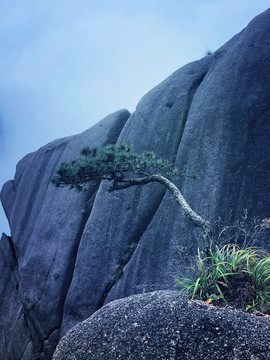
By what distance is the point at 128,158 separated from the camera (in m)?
5.23

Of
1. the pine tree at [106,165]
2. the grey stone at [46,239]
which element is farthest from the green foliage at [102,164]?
the grey stone at [46,239]

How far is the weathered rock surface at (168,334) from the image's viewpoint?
102 inches

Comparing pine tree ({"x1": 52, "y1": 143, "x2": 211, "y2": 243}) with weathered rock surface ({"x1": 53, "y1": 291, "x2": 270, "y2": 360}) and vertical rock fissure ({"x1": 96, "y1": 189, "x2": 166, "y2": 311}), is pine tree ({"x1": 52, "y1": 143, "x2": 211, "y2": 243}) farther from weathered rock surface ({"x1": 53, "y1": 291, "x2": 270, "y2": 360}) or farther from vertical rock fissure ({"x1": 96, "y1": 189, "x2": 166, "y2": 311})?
weathered rock surface ({"x1": 53, "y1": 291, "x2": 270, "y2": 360})

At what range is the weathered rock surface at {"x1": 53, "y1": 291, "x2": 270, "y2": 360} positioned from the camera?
2.60 m

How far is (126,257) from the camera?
6867 mm

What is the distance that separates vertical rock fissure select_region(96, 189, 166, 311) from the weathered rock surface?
11.1 feet

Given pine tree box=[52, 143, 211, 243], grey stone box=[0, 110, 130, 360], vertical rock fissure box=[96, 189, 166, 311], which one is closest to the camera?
pine tree box=[52, 143, 211, 243]

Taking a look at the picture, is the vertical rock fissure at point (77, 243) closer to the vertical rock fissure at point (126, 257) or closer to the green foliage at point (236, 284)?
the vertical rock fissure at point (126, 257)

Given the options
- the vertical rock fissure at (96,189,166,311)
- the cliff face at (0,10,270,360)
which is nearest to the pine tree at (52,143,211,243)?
the cliff face at (0,10,270,360)

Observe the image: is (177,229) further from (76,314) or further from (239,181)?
(76,314)

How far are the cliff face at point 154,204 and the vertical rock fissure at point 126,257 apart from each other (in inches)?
0.9

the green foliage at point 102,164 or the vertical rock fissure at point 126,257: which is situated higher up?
the green foliage at point 102,164

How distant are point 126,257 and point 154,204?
4.62ft

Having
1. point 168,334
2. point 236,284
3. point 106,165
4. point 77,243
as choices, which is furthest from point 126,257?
point 168,334
